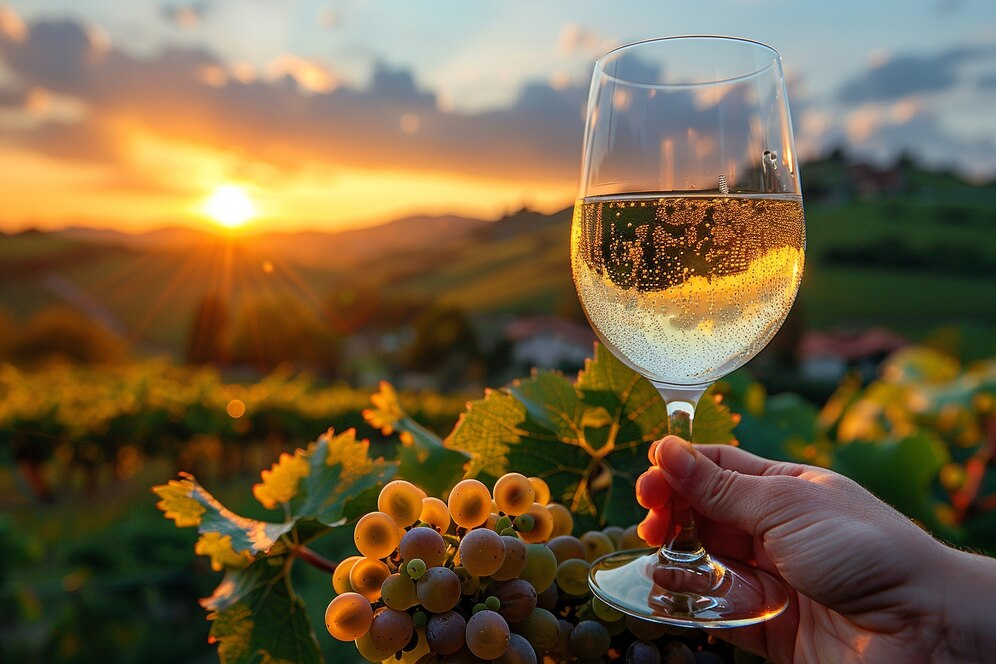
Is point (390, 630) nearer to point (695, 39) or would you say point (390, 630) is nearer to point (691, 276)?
point (691, 276)

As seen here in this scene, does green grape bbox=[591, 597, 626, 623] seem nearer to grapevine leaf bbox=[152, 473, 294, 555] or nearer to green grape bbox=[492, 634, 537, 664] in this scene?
green grape bbox=[492, 634, 537, 664]

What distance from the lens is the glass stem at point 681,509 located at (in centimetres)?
85

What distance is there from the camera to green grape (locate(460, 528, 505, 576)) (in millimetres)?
640

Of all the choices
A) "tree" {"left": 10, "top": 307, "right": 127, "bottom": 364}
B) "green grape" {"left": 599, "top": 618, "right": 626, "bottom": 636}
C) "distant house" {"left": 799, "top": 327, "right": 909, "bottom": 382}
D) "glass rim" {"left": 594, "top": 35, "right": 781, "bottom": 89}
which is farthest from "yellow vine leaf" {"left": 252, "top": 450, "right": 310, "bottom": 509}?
"distant house" {"left": 799, "top": 327, "right": 909, "bottom": 382}

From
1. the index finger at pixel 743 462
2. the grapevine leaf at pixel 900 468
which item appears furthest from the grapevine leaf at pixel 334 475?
the grapevine leaf at pixel 900 468

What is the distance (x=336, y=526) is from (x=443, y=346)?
2776 centimetres

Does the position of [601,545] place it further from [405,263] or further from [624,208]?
[405,263]

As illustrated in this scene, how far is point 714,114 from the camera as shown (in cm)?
95

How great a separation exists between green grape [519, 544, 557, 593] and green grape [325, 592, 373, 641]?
0.15 m

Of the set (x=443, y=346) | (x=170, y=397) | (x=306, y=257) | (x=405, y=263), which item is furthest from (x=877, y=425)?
(x=405, y=263)

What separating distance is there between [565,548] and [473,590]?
0.14 metres

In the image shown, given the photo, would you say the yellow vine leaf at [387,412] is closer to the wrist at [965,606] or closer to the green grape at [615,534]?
the green grape at [615,534]

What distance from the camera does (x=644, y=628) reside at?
723 mm

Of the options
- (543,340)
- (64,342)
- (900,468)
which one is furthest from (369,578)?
(64,342)
